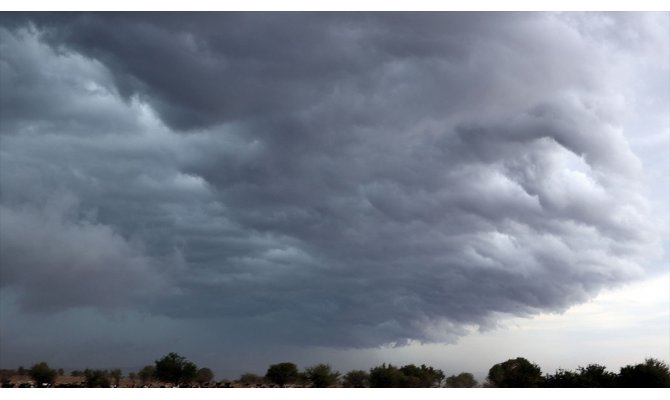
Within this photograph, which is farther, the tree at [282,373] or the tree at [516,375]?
the tree at [282,373]

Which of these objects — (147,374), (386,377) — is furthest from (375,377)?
(147,374)

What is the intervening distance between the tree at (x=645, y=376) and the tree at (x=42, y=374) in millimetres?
66152

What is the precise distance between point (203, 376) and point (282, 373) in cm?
1071

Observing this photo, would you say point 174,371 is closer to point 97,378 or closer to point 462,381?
point 97,378

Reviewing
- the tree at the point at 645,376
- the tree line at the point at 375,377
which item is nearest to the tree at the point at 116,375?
the tree line at the point at 375,377

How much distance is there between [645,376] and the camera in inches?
2820

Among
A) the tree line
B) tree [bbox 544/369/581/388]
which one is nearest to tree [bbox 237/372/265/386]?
the tree line

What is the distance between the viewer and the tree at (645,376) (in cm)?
7025

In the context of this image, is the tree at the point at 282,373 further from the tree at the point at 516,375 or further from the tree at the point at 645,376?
the tree at the point at 645,376

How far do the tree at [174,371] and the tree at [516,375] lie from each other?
39.3m

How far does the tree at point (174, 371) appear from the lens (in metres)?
87.4
